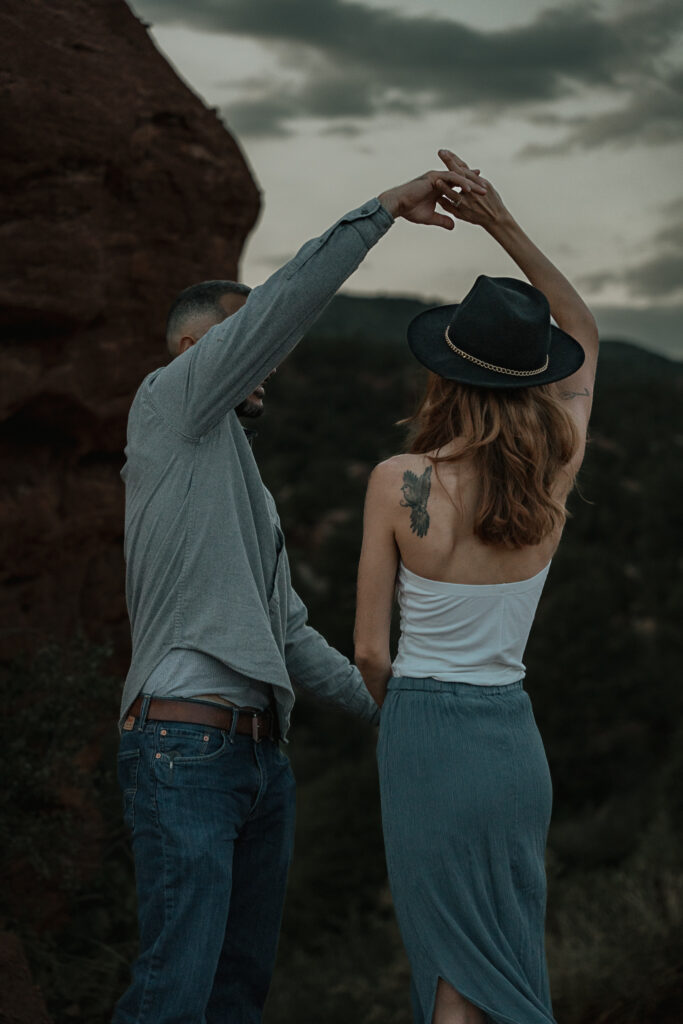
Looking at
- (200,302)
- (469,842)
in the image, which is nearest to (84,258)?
(200,302)

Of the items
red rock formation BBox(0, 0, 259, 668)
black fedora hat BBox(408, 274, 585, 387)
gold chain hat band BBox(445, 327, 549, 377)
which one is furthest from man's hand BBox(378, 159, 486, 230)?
red rock formation BBox(0, 0, 259, 668)

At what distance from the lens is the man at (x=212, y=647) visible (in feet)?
7.73

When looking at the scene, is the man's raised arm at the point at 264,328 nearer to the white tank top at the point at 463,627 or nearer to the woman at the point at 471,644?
the woman at the point at 471,644

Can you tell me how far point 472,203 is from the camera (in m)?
2.62

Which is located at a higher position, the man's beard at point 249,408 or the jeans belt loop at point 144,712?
the man's beard at point 249,408

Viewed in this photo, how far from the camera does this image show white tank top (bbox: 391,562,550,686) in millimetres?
2383

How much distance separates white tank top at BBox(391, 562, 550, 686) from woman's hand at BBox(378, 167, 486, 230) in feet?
2.74

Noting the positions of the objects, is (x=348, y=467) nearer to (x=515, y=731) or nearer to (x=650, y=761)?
(x=650, y=761)

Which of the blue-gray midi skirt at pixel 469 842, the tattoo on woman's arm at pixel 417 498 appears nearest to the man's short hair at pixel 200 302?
the tattoo on woman's arm at pixel 417 498

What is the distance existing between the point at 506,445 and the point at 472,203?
676 millimetres

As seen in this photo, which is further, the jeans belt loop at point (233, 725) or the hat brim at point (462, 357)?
the jeans belt loop at point (233, 725)

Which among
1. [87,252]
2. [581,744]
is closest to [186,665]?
[87,252]

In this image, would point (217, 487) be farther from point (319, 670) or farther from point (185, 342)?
point (319, 670)

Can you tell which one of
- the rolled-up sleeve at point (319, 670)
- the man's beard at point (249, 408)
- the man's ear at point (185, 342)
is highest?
the man's ear at point (185, 342)
